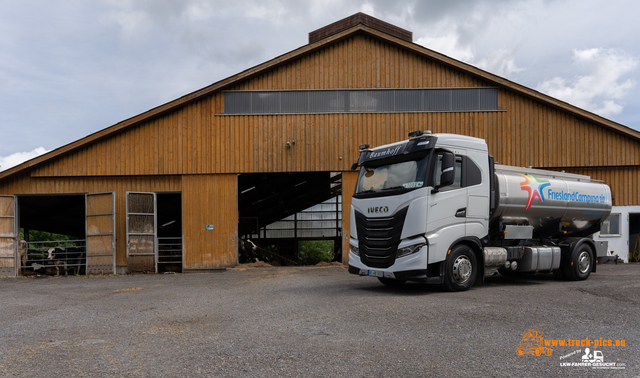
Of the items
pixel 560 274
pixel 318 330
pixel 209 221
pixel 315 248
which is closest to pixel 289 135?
pixel 209 221

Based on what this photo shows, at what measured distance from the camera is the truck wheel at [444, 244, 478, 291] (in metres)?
9.12

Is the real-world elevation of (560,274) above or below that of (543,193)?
below

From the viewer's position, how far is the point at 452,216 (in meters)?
9.09

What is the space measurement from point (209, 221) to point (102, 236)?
3796 millimetres

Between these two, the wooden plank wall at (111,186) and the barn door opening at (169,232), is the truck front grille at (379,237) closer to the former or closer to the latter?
the barn door opening at (169,232)

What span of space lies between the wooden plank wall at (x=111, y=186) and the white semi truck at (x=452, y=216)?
963 cm

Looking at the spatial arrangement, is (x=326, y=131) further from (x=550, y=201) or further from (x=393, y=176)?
(x=550, y=201)

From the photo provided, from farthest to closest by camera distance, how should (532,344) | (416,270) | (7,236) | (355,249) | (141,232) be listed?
(141,232), (7,236), (355,249), (416,270), (532,344)

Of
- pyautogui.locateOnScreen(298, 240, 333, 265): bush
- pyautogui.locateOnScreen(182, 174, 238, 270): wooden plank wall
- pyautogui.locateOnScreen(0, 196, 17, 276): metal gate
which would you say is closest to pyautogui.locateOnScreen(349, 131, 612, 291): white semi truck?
pyautogui.locateOnScreen(182, 174, 238, 270): wooden plank wall

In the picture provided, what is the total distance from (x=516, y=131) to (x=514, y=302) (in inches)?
416

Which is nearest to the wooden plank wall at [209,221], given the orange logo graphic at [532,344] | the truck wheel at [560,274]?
the truck wheel at [560,274]

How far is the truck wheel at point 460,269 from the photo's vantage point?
912 centimetres

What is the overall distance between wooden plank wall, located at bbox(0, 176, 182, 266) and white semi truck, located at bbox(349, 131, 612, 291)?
9.63m

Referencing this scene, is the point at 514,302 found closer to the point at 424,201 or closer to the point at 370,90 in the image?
the point at 424,201
